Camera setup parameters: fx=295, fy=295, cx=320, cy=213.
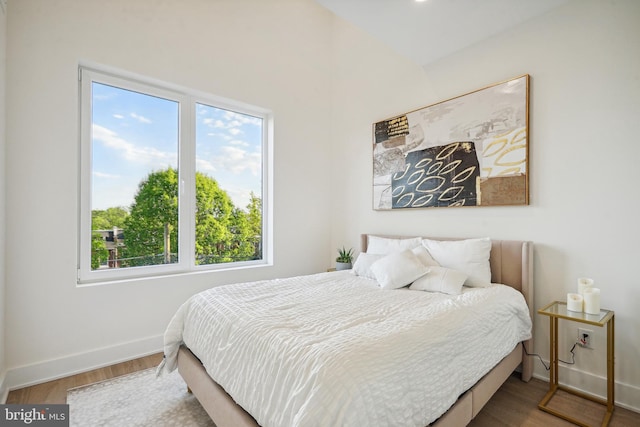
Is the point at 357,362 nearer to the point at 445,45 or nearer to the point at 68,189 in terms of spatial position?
the point at 68,189

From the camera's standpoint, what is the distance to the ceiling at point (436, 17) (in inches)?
80.3

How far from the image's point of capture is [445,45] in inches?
100

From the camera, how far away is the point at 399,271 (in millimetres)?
2209

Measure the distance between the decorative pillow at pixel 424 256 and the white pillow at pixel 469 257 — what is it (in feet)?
0.13

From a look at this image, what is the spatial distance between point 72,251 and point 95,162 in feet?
2.49

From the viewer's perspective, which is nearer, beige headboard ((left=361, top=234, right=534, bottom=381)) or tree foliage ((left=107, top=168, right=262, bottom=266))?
beige headboard ((left=361, top=234, right=534, bottom=381))

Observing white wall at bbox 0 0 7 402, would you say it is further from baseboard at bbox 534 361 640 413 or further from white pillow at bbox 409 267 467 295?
baseboard at bbox 534 361 640 413

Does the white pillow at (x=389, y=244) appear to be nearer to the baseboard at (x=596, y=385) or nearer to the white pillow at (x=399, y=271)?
the white pillow at (x=399, y=271)

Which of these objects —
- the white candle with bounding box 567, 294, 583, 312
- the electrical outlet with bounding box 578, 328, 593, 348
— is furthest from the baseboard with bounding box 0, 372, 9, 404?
the electrical outlet with bounding box 578, 328, 593, 348

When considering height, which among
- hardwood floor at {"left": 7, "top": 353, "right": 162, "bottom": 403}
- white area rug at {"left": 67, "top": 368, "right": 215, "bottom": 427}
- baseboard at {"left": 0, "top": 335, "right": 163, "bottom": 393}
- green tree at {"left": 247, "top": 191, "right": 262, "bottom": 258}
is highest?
green tree at {"left": 247, "top": 191, "right": 262, "bottom": 258}

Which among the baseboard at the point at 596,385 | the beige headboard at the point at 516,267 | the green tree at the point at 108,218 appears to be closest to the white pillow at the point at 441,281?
the beige headboard at the point at 516,267

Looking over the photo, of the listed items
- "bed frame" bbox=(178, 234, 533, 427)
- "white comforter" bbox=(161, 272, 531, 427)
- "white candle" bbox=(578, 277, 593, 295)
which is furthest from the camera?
"white candle" bbox=(578, 277, 593, 295)

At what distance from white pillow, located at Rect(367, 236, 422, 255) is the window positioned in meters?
1.29

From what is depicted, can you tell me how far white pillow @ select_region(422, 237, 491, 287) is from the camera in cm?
222
